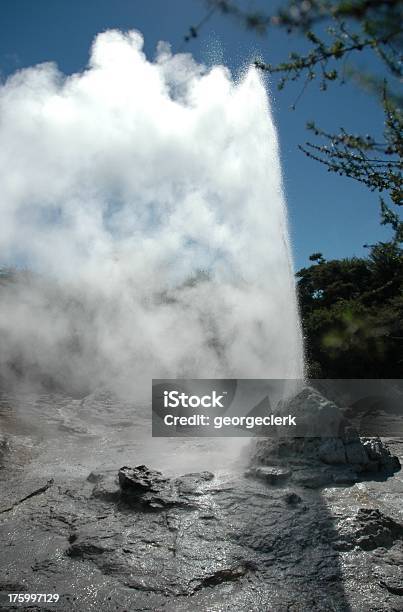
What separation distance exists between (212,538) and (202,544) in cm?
14

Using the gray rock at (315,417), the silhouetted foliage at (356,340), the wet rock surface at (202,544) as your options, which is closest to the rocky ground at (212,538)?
the wet rock surface at (202,544)

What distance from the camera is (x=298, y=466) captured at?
5.72 meters

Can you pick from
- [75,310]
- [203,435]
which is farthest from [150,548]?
[75,310]

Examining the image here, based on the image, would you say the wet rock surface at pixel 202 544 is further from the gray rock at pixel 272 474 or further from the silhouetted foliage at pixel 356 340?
the silhouetted foliage at pixel 356 340

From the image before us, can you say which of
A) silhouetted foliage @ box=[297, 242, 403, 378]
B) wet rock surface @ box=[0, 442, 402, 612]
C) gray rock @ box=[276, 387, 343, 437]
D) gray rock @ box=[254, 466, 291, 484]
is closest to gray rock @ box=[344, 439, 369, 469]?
gray rock @ box=[276, 387, 343, 437]

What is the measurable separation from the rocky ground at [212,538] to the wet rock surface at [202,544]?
0.5 inches

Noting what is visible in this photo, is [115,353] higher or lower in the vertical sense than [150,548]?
higher

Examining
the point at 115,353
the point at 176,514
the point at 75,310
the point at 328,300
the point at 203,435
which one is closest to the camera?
the point at 176,514

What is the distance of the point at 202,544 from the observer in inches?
159

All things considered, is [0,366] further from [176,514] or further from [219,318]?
[176,514]

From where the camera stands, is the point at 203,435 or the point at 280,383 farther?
the point at 280,383

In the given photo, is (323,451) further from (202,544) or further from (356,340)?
(356,340)

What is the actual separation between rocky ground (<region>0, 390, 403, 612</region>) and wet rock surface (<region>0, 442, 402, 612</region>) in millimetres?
12

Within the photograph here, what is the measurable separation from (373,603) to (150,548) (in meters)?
2.04
